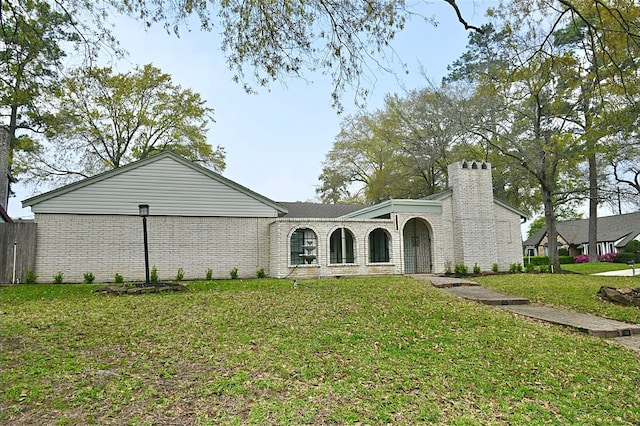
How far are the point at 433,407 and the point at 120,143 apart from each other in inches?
923

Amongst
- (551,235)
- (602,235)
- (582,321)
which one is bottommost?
(582,321)

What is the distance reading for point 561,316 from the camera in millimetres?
8000

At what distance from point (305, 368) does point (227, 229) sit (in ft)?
38.0

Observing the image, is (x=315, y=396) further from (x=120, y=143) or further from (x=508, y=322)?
(x=120, y=143)

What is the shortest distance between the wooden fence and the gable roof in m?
0.82

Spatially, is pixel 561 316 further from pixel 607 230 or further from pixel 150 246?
pixel 607 230

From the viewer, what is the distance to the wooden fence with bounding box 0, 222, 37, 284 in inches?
510

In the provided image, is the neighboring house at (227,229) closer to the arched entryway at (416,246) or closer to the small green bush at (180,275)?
the arched entryway at (416,246)

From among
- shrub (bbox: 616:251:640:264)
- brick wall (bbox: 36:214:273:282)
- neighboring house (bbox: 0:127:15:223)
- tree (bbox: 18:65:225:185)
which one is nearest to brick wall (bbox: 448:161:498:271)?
brick wall (bbox: 36:214:273:282)

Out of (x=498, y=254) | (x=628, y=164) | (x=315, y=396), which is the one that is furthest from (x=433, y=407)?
(x=628, y=164)

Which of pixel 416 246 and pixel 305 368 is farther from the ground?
pixel 416 246

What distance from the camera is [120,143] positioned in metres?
23.0

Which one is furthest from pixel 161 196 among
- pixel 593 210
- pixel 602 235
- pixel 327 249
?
pixel 602 235

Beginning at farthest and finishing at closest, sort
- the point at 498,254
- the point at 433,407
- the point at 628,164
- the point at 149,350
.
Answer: the point at 628,164 → the point at 498,254 → the point at 149,350 → the point at 433,407
